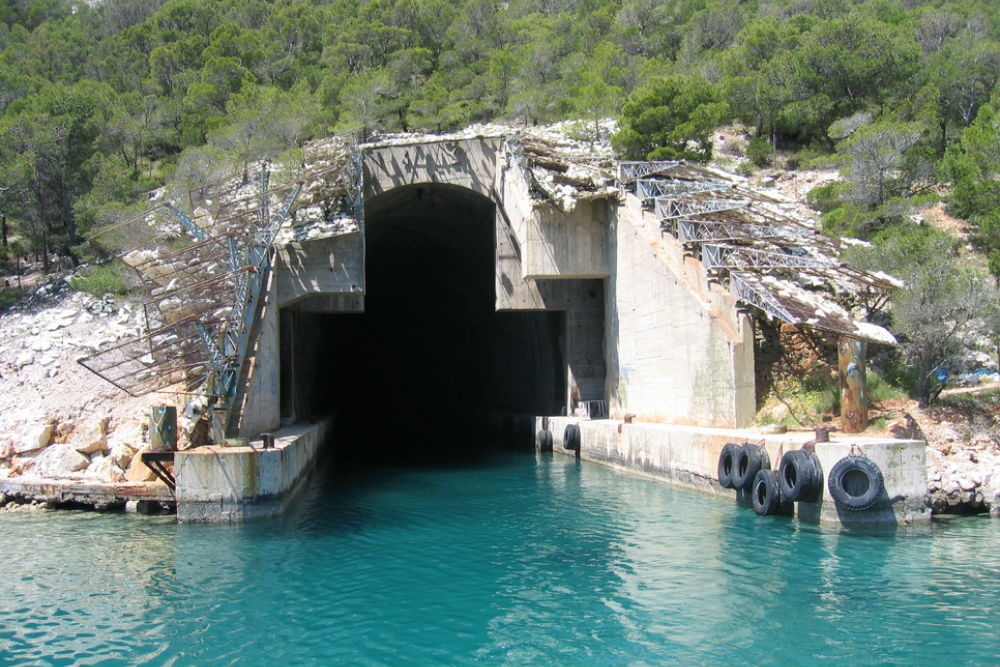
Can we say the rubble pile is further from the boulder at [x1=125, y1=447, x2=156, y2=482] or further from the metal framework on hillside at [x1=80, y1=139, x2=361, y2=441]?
the metal framework on hillside at [x1=80, y1=139, x2=361, y2=441]

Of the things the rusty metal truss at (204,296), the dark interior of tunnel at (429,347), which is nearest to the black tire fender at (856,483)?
the rusty metal truss at (204,296)

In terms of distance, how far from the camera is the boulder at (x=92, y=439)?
18094 mm

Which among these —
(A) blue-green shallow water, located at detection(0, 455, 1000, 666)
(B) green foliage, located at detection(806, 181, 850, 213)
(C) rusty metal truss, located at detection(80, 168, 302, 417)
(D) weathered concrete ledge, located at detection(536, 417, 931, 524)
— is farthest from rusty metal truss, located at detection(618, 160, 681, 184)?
(A) blue-green shallow water, located at detection(0, 455, 1000, 666)

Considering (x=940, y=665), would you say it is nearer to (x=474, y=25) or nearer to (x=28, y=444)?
(x=28, y=444)

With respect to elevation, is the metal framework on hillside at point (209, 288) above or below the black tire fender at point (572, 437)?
above

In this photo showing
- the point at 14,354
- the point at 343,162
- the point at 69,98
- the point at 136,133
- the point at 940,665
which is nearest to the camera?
the point at 940,665

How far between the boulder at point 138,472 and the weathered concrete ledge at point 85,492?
437mm

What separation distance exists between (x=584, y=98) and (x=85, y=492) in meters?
30.0

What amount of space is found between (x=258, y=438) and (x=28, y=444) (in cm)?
523

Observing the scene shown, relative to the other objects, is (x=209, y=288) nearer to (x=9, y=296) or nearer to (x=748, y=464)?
(x=9, y=296)

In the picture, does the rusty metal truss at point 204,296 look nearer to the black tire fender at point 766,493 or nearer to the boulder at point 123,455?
the boulder at point 123,455

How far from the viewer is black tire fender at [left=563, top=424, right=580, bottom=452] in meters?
24.4

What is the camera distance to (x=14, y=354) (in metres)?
22.7

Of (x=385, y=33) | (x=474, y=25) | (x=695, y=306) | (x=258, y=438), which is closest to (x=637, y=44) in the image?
(x=474, y=25)
